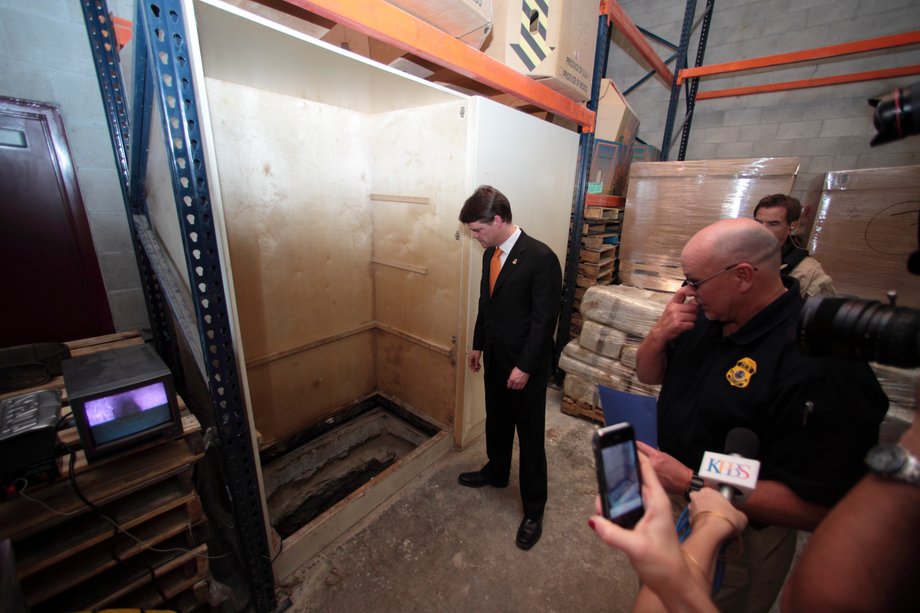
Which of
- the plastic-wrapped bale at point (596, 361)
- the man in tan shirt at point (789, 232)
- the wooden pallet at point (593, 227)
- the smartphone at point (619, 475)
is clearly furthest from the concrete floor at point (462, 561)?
the wooden pallet at point (593, 227)

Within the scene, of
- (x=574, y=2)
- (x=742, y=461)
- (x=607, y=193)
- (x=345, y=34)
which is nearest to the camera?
(x=742, y=461)

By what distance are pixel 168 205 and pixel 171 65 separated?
443 mm

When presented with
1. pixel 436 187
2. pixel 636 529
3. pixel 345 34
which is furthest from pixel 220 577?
pixel 345 34

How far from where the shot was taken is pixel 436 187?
2125 mm

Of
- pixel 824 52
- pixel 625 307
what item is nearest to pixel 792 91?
pixel 824 52

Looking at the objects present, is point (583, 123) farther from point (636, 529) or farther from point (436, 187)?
point (636, 529)

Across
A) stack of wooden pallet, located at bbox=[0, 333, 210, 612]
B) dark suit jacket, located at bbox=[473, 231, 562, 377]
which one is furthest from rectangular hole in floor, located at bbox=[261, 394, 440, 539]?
dark suit jacket, located at bbox=[473, 231, 562, 377]

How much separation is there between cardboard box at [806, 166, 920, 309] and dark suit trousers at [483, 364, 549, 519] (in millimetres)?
2365

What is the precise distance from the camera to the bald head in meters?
0.98

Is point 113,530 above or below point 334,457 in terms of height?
above

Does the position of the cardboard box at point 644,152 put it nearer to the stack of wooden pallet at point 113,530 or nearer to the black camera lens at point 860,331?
the black camera lens at point 860,331

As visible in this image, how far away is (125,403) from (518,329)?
150 cm

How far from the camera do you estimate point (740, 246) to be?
39.1 inches

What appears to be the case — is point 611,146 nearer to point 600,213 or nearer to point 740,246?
point 600,213
